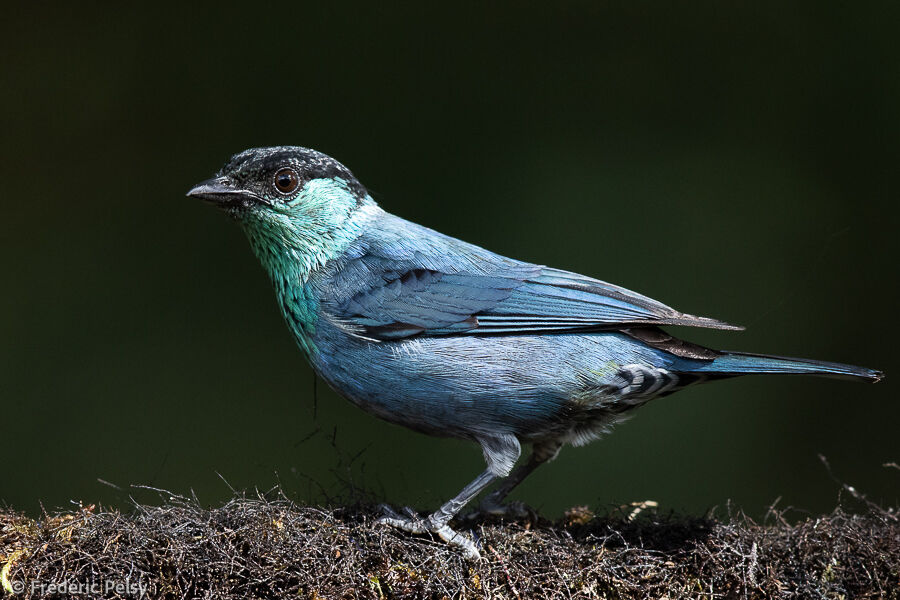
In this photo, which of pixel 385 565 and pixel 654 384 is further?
pixel 654 384

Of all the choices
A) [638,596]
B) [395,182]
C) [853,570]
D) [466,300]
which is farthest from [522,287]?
[395,182]

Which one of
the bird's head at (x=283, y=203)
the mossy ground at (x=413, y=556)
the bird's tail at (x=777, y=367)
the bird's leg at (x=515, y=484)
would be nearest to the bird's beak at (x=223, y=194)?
the bird's head at (x=283, y=203)

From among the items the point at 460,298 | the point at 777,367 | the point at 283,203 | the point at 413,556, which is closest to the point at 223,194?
the point at 283,203

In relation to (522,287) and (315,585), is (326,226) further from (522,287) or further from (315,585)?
(315,585)

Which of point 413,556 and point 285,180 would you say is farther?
point 285,180

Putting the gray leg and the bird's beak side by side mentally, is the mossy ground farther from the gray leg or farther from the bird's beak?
the bird's beak

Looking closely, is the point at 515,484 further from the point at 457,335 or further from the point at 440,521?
the point at 457,335

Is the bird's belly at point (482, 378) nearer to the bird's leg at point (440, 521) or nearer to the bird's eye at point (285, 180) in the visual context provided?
the bird's leg at point (440, 521)
